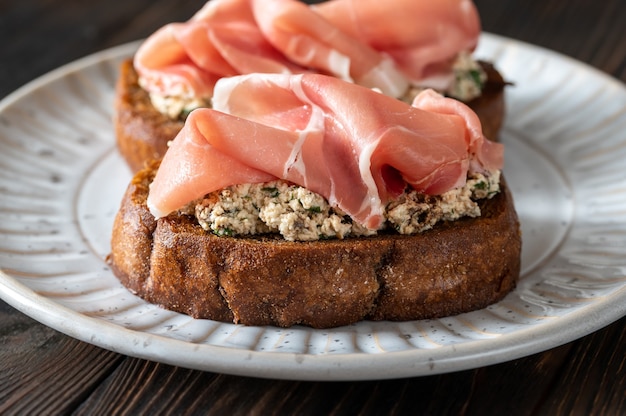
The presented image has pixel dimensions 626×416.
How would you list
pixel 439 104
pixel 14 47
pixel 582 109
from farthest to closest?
pixel 14 47, pixel 582 109, pixel 439 104

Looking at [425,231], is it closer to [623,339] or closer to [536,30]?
[623,339]

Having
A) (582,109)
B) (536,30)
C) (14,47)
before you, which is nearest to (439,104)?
(582,109)

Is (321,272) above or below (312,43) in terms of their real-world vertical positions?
below

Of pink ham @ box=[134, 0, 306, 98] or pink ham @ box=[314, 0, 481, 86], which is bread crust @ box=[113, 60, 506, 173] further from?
pink ham @ box=[314, 0, 481, 86]

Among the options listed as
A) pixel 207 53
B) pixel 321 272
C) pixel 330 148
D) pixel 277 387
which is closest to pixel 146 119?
pixel 207 53

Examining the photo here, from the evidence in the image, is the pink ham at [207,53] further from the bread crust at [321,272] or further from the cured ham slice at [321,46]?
the bread crust at [321,272]

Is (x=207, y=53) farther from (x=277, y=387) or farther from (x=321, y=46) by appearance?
(x=277, y=387)

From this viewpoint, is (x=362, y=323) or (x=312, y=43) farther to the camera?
(x=312, y=43)
